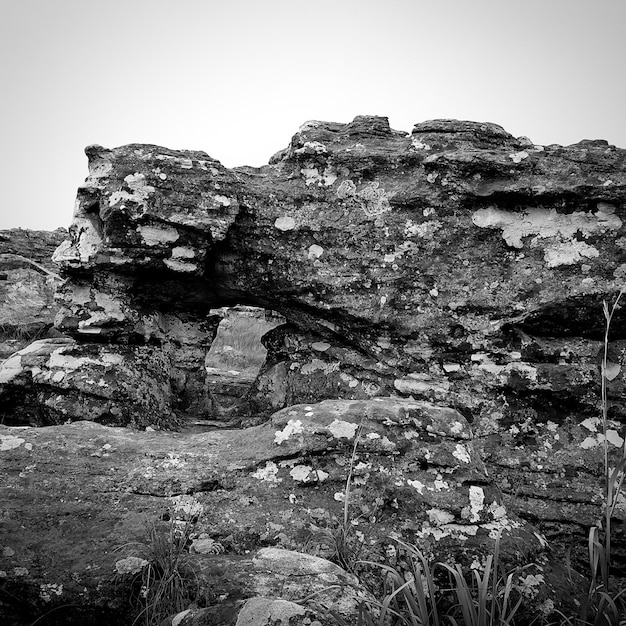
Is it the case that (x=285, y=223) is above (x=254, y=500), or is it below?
above

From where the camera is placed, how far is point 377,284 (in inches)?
232

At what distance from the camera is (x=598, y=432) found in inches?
199

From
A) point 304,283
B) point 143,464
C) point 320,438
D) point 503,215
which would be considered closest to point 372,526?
point 320,438

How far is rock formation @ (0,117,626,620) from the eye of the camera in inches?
207

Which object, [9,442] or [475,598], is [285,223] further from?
[475,598]

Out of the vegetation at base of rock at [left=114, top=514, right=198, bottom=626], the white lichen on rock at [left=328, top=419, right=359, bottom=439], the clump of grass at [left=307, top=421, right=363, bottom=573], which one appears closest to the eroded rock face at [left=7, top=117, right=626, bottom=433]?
the white lichen on rock at [left=328, top=419, right=359, bottom=439]

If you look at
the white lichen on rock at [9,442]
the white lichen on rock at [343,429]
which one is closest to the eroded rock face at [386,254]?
the white lichen on rock at [343,429]

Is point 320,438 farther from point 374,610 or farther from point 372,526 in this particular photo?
point 374,610

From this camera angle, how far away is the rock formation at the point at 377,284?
527 cm

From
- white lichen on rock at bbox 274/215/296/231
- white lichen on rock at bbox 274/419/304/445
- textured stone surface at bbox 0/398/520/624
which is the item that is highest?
white lichen on rock at bbox 274/215/296/231

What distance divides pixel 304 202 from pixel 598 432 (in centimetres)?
425

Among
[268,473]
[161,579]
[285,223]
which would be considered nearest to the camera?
[161,579]

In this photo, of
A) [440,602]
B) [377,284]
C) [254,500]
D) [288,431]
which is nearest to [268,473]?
[254,500]

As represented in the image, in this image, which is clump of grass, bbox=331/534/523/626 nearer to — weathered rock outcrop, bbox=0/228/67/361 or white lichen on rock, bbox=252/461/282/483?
white lichen on rock, bbox=252/461/282/483
